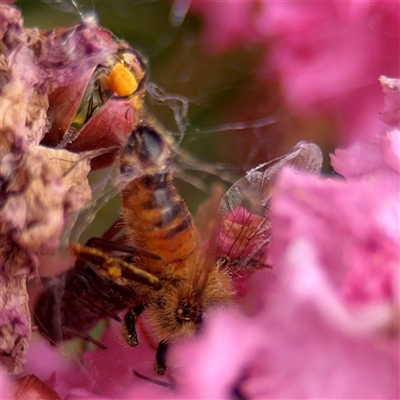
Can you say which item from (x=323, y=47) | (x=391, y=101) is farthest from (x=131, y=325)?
(x=323, y=47)

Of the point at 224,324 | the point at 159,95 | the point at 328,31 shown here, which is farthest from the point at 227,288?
the point at 328,31

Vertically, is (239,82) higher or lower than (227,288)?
lower

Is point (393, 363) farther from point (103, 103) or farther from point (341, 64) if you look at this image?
point (341, 64)

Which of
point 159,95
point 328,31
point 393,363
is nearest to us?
point 393,363

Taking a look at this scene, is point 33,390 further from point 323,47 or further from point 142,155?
point 323,47

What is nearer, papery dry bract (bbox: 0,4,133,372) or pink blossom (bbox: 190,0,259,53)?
papery dry bract (bbox: 0,4,133,372)

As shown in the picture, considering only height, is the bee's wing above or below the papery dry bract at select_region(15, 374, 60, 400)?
above

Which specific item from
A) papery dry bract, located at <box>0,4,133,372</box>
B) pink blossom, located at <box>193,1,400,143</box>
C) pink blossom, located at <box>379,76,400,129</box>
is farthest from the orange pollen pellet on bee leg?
pink blossom, located at <box>193,1,400,143</box>

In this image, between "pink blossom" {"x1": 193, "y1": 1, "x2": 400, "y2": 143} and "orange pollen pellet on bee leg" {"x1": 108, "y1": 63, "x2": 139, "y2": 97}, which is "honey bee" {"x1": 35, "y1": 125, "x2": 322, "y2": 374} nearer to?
"orange pollen pellet on bee leg" {"x1": 108, "y1": 63, "x2": 139, "y2": 97}
